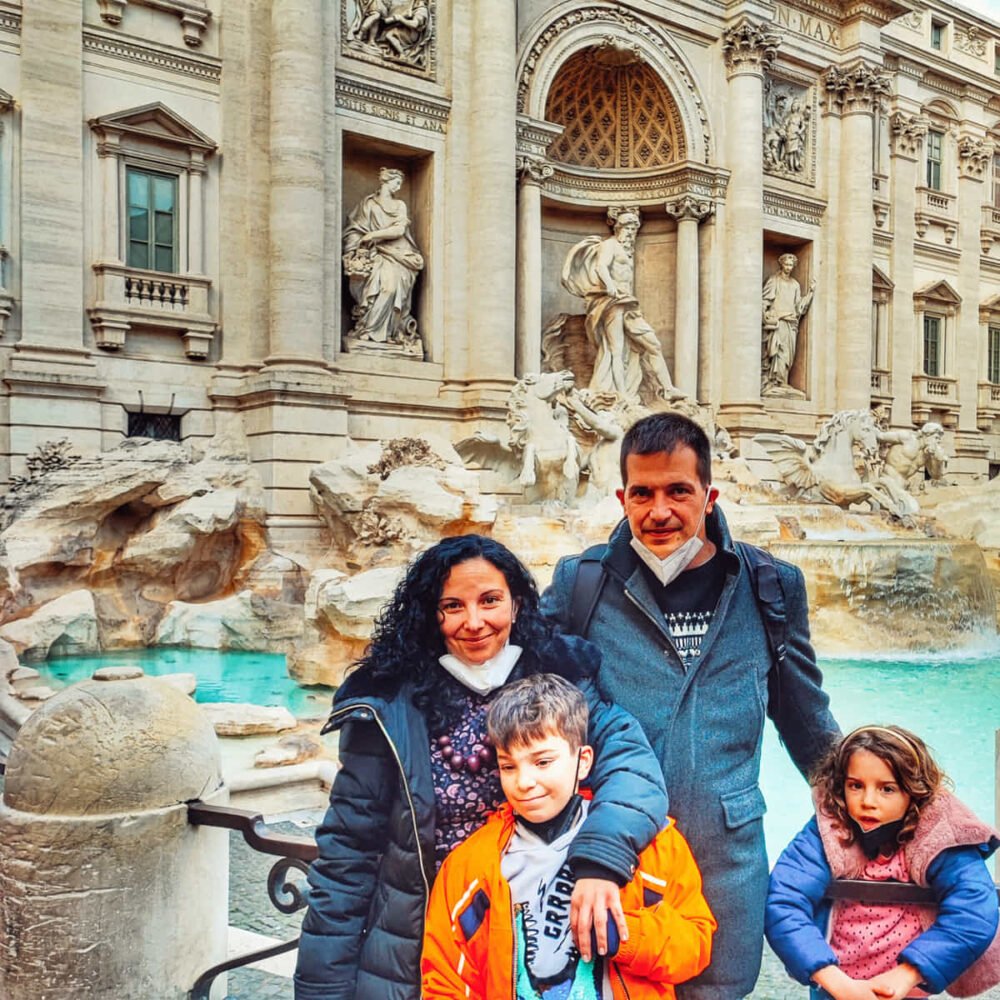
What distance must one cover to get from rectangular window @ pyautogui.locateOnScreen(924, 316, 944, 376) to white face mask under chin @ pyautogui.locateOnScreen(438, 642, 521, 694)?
24569 mm

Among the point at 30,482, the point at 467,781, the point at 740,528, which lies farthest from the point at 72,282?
the point at 467,781

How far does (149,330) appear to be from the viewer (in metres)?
13.1

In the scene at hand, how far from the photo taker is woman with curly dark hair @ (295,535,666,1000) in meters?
1.91

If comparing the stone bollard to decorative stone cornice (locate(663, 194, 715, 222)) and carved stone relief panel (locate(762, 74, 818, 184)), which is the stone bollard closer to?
decorative stone cornice (locate(663, 194, 715, 222))

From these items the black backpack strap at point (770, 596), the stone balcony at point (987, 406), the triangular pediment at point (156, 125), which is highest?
the triangular pediment at point (156, 125)

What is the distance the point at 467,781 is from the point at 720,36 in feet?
64.0

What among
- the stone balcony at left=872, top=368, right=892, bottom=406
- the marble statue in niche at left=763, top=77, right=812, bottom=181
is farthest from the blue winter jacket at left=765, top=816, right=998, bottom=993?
the stone balcony at left=872, top=368, right=892, bottom=406

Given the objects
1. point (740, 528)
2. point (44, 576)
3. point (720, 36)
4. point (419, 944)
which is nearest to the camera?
point (419, 944)

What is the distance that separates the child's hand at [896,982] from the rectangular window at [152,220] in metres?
13.1

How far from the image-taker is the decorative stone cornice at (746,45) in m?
18.4

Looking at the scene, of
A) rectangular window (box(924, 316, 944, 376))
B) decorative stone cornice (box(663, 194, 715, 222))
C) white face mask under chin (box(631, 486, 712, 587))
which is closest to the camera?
white face mask under chin (box(631, 486, 712, 587))

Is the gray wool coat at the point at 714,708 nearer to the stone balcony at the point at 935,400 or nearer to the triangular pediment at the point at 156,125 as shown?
the triangular pediment at the point at 156,125

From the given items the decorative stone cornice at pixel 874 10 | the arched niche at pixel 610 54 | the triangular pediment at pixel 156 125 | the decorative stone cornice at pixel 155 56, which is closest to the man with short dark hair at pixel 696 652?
the triangular pediment at pixel 156 125

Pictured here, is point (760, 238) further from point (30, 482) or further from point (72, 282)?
point (30, 482)
